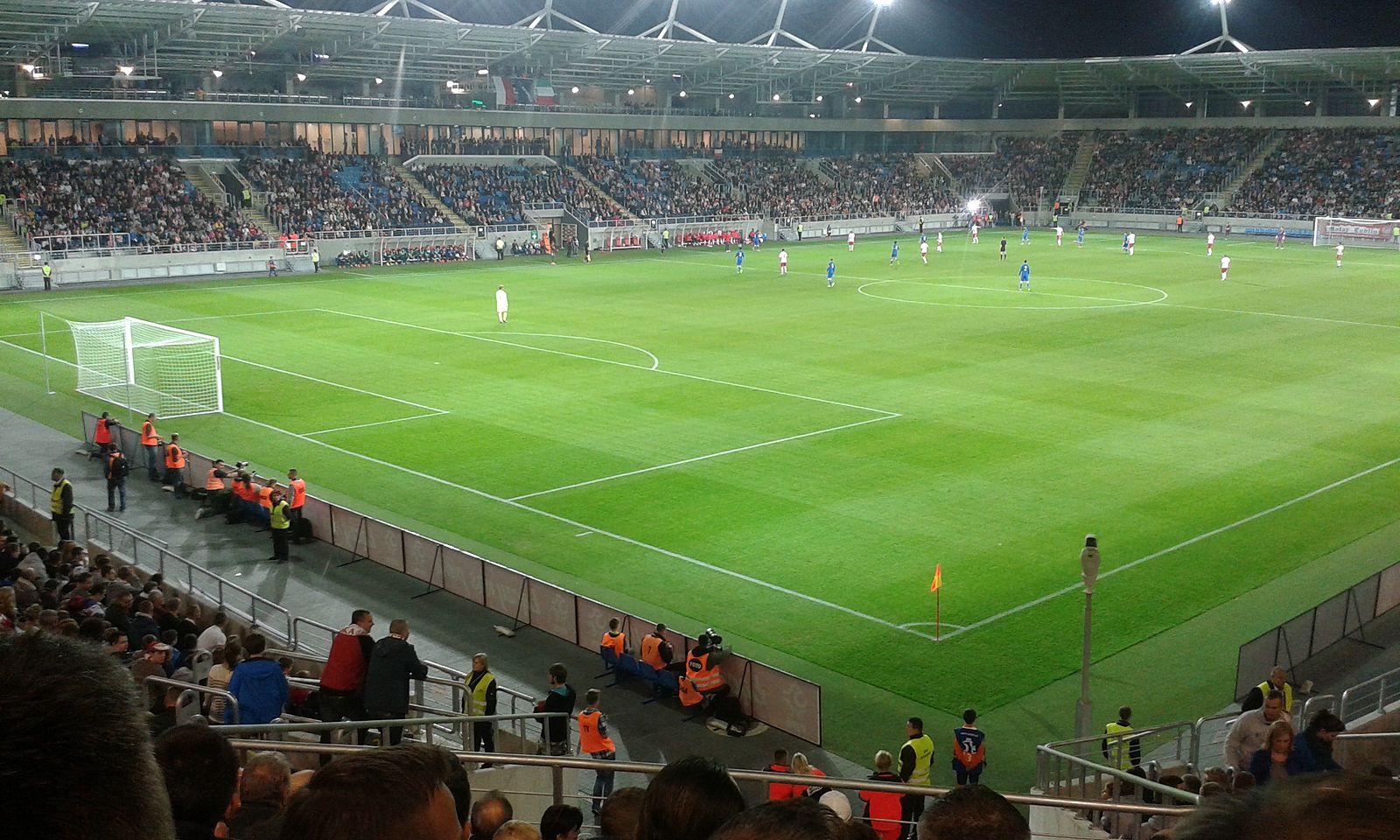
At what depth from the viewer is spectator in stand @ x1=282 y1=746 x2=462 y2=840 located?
2365 millimetres

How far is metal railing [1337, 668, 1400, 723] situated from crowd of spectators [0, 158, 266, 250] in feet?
203

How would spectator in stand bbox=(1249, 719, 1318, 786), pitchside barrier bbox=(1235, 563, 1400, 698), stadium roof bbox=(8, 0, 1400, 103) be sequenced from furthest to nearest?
stadium roof bbox=(8, 0, 1400, 103) < pitchside barrier bbox=(1235, 563, 1400, 698) < spectator in stand bbox=(1249, 719, 1318, 786)

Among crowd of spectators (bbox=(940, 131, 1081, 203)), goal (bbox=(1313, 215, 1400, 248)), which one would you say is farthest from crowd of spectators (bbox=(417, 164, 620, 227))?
goal (bbox=(1313, 215, 1400, 248))

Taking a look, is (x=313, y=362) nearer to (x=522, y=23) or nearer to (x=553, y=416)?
(x=553, y=416)

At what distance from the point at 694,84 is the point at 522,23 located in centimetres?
2209

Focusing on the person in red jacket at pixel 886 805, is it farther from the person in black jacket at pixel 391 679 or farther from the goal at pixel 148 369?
the goal at pixel 148 369

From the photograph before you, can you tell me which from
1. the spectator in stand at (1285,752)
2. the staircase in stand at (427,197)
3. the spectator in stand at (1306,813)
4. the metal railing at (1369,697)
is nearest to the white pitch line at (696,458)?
the metal railing at (1369,697)

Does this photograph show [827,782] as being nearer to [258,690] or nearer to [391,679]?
[258,690]

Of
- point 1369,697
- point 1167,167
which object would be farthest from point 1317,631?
point 1167,167

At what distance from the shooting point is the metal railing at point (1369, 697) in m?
15.3

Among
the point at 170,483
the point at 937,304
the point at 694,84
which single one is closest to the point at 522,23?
the point at 694,84

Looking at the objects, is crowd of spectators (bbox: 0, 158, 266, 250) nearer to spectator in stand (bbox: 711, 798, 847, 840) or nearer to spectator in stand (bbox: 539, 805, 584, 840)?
spectator in stand (bbox: 539, 805, 584, 840)

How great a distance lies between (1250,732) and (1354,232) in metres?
83.2

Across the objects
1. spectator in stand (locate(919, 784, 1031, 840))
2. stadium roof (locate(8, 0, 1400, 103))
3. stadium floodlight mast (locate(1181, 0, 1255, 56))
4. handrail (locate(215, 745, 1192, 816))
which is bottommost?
handrail (locate(215, 745, 1192, 816))
